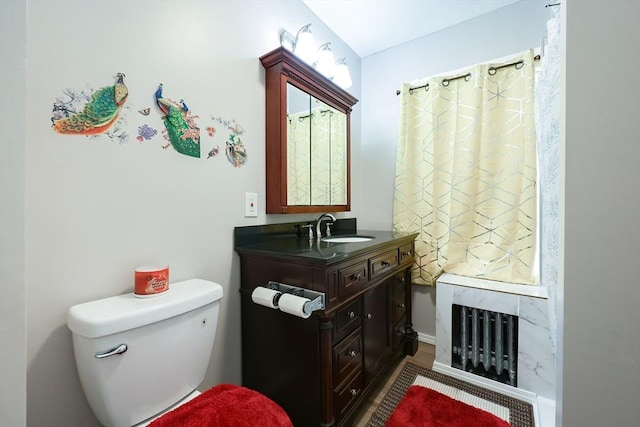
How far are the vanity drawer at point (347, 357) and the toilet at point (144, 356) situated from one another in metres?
0.38

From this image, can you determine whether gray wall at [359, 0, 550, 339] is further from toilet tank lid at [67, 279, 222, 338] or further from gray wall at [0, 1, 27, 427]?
gray wall at [0, 1, 27, 427]

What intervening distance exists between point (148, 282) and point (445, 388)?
170 cm

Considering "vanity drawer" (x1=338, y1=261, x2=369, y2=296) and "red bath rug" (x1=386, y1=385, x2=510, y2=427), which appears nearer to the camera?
"vanity drawer" (x1=338, y1=261, x2=369, y2=296)

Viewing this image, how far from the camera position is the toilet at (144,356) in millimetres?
698

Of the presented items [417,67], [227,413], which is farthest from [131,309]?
[417,67]

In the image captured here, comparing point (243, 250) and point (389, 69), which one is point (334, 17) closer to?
point (389, 69)

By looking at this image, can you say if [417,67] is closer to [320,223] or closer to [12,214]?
[320,223]

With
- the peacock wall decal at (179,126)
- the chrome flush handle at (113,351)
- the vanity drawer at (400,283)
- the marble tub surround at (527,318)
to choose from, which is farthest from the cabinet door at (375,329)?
the peacock wall decal at (179,126)

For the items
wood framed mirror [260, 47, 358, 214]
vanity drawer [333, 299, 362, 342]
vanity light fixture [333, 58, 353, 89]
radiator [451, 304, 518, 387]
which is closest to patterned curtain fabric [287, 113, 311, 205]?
wood framed mirror [260, 47, 358, 214]

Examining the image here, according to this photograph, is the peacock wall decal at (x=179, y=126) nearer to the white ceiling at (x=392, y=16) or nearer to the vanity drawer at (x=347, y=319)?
the vanity drawer at (x=347, y=319)

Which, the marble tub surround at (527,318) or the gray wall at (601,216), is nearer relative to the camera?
the gray wall at (601,216)

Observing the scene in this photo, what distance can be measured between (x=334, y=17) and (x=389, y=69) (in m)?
0.64

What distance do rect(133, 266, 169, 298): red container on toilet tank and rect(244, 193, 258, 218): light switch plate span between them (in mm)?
525

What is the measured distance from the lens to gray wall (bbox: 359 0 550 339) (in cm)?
171
